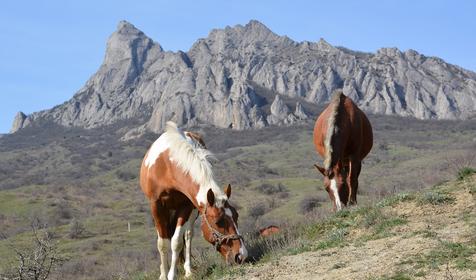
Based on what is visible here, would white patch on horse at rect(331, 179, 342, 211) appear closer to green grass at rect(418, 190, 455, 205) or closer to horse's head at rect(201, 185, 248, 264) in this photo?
green grass at rect(418, 190, 455, 205)

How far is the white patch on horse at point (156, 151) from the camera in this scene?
952 centimetres

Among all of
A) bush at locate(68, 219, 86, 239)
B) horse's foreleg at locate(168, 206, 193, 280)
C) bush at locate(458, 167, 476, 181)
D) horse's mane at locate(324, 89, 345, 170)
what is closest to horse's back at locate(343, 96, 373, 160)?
horse's mane at locate(324, 89, 345, 170)

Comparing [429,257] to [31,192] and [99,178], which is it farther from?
[99,178]

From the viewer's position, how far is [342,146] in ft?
39.1

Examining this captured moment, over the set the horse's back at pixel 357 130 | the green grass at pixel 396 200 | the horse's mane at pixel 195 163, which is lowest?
the green grass at pixel 396 200

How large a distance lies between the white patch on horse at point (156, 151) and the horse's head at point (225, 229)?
5.86 ft

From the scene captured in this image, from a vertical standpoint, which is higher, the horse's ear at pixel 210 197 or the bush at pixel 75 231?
the horse's ear at pixel 210 197

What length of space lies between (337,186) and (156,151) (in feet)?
12.6

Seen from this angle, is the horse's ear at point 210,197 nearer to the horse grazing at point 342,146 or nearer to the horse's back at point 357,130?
the horse grazing at point 342,146

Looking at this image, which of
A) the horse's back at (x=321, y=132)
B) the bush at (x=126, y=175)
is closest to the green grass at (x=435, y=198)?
the horse's back at (x=321, y=132)

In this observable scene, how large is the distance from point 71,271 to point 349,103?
31621 mm

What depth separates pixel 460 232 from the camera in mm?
7957

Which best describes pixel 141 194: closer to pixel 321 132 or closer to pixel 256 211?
pixel 256 211

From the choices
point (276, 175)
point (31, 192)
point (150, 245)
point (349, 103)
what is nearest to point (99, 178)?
point (31, 192)
